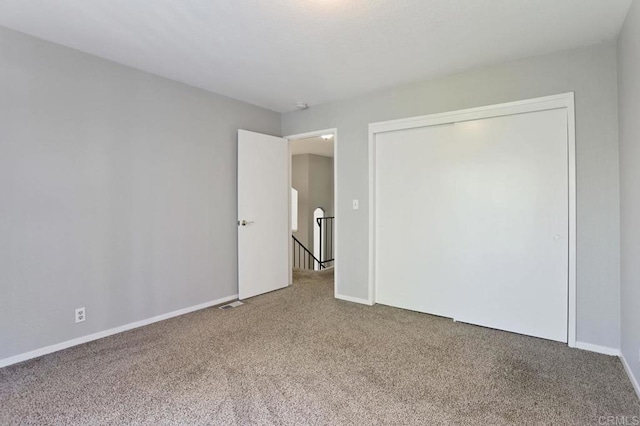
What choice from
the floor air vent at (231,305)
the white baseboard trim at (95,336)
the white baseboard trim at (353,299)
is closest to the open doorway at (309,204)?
the white baseboard trim at (353,299)

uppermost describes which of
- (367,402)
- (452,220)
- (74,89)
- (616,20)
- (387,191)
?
(616,20)

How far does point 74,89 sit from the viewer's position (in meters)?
2.61

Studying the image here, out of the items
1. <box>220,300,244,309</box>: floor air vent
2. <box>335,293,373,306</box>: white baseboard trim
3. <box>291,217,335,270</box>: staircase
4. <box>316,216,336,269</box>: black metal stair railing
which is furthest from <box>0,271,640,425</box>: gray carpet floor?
<box>316,216,336,269</box>: black metal stair railing

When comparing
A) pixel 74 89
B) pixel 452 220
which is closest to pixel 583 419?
pixel 452 220

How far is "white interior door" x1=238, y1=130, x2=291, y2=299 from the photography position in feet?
12.8

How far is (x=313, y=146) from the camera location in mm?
6730

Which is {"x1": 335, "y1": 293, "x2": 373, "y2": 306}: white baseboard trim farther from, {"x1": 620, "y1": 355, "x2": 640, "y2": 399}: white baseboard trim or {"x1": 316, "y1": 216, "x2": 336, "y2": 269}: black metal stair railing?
{"x1": 316, "y1": 216, "x2": 336, "y2": 269}: black metal stair railing

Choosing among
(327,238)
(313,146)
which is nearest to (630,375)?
(313,146)

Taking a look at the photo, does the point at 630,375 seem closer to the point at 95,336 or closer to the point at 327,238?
the point at 95,336

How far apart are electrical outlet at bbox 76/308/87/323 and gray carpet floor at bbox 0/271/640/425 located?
0.75ft

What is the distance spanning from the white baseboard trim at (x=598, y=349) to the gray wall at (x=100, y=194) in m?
3.37

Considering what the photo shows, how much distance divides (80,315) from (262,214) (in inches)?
80.9

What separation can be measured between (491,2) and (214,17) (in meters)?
1.74

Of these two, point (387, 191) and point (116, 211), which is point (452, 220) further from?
point (116, 211)
